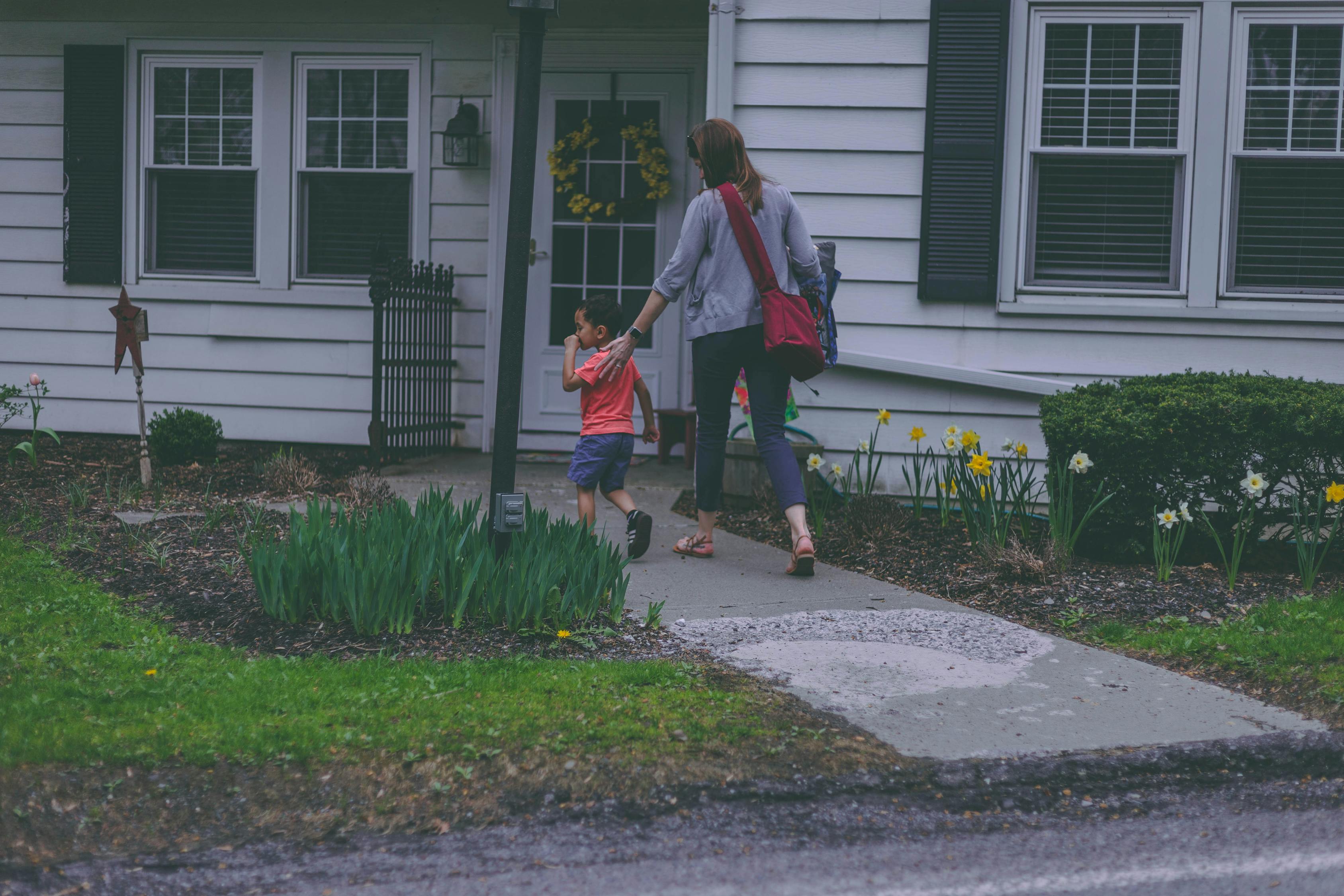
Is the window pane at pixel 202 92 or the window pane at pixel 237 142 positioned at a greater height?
the window pane at pixel 202 92

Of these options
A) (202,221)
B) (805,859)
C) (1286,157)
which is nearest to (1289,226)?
(1286,157)

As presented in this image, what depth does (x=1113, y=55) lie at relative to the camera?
664 centimetres

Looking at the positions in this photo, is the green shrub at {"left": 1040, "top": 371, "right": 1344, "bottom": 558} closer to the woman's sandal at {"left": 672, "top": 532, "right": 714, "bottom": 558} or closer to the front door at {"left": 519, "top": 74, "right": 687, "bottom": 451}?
the woman's sandal at {"left": 672, "top": 532, "right": 714, "bottom": 558}

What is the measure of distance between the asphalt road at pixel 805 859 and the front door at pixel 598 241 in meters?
5.51

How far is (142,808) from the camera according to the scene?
2.79 meters

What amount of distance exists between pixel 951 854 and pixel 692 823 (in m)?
0.59

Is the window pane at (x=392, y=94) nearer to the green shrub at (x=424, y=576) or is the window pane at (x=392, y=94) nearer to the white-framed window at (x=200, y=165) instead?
the white-framed window at (x=200, y=165)

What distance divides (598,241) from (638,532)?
3.62 m

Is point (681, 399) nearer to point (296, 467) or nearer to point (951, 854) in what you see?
point (296, 467)

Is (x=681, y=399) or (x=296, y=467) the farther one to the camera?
(x=681, y=399)

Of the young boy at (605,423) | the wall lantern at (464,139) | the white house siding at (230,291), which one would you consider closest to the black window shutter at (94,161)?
the white house siding at (230,291)

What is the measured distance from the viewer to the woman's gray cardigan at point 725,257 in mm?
5117

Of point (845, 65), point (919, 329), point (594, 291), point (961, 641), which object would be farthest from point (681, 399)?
point (961, 641)

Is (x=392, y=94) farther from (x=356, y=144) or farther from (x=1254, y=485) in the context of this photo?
(x=1254, y=485)
